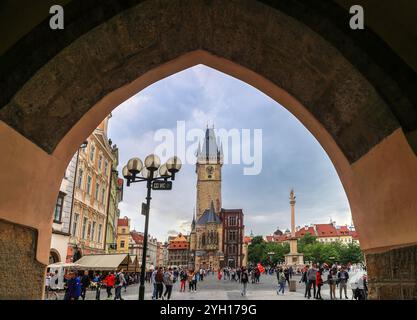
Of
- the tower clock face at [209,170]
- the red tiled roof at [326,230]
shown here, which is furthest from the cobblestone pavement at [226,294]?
the red tiled roof at [326,230]

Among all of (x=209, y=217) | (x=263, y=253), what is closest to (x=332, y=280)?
(x=209, y=217)

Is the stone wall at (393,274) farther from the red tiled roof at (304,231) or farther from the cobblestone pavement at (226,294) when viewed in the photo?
the red tiled roof at (304,231)

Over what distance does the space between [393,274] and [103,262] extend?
21.4 metres

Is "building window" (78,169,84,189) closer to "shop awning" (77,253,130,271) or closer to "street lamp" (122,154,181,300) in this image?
"shop awning" (77,253,130,271)

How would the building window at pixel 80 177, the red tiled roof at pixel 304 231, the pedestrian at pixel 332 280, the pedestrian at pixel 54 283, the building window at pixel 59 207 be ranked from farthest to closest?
the red tiled roof at pixel 304 231, the building window at pixel 80 177, the building window at pixel 59 207, the pedestrian at pixel 54 283, the pedestrian at pixel 332 280

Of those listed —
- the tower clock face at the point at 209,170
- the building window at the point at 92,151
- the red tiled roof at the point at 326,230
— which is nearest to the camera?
the building window at the point at 92,151

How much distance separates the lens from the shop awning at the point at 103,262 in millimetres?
A: 21500

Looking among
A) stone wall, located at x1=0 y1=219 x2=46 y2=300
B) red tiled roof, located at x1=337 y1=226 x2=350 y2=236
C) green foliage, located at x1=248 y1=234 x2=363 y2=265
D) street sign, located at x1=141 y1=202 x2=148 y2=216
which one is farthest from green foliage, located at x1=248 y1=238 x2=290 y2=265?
stone wall, located at x1=0 y1=219 x2=46 y2=300

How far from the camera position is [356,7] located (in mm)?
2881

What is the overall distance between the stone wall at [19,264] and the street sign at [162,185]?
6071 mm

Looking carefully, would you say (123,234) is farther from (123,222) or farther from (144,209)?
(144,209)
